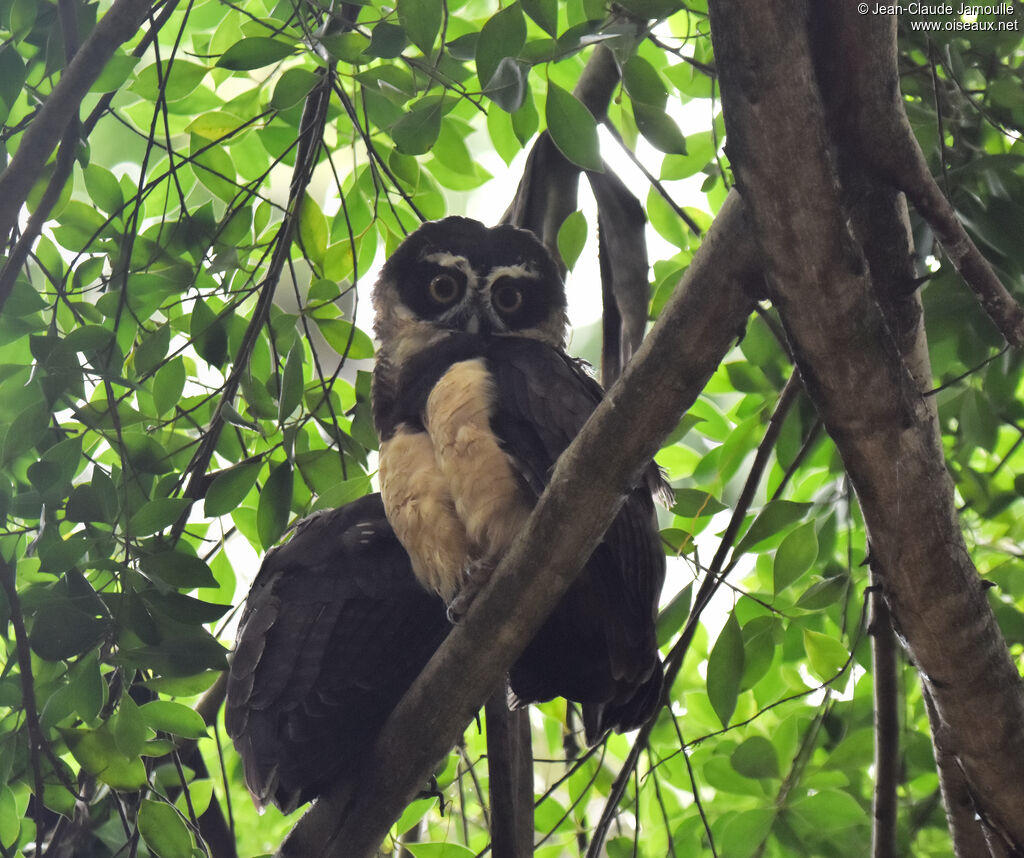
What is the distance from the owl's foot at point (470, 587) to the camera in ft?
6.46

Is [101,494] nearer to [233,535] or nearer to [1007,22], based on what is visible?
[233,535]

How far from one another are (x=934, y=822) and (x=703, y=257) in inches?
66.2

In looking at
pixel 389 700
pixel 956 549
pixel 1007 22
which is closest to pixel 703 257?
pixel 956 549

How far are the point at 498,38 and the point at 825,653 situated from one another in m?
1.35

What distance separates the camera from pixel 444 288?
2.61 metres

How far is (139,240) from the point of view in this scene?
2252 mm

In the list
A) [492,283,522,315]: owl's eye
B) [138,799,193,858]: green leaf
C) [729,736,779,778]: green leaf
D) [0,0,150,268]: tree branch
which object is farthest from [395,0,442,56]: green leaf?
[729,736,779,778]: green leaf

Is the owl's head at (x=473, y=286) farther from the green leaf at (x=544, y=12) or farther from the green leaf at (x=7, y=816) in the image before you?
the green leaf at (x=7, y=816)

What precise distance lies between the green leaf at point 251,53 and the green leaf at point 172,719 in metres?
1.19

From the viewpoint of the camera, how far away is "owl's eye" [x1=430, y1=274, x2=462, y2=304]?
8.52 ft

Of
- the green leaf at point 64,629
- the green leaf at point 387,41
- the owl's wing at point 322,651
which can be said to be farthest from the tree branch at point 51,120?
the owl's wing at point 322,651

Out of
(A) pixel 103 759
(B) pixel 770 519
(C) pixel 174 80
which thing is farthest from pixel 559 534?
(C) pixel 174 80

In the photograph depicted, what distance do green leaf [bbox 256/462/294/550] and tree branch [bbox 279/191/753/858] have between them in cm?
61

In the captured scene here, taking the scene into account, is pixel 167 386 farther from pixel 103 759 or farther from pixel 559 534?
pixel 559 534
